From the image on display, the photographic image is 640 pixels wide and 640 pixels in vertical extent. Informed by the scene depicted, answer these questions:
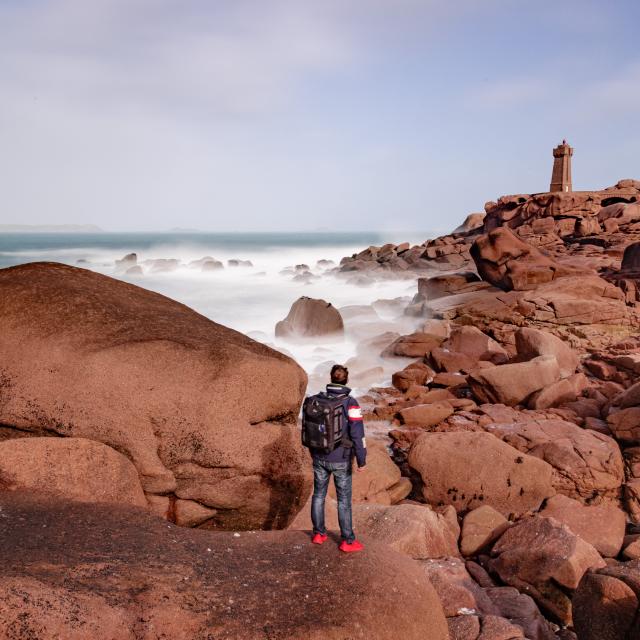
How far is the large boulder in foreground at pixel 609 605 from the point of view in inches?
206

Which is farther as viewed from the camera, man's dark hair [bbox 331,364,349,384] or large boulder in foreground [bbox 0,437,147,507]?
large boulder in foreground [bbox 0,437,147,507]

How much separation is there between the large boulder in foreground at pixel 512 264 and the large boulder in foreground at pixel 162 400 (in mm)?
17538

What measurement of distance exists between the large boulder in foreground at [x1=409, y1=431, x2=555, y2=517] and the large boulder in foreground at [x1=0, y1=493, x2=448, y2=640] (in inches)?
164

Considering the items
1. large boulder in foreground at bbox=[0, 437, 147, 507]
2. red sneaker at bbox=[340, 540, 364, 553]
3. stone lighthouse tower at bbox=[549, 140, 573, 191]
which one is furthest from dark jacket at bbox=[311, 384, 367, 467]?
stone lighthouse tower at bbox=[549, 140, 573, 191]

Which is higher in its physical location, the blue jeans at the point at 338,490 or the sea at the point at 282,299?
the blue jeans at the point at 338,490

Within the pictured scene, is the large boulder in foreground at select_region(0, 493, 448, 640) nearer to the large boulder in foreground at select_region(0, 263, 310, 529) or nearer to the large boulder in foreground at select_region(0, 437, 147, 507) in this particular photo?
the large boulder in foreground at select_region(0, 437, 147, 507)

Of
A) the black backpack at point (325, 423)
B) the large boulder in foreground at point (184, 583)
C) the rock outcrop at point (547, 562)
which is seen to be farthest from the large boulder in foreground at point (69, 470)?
the rock outcrop at point (547, 562)

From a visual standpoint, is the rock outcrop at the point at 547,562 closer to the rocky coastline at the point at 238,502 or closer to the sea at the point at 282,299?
the rocky coastline at the point at 238,502

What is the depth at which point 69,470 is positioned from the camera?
17.6 ft

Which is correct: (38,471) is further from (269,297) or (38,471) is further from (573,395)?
(269,297)

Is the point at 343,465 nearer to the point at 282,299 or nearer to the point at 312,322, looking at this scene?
the point at 312,322

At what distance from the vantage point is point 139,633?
11.9ft

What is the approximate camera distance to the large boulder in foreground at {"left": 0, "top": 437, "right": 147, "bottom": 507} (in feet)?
17.2

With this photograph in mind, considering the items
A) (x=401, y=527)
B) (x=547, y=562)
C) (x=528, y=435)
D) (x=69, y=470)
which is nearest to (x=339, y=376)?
(x=401, y=527)
